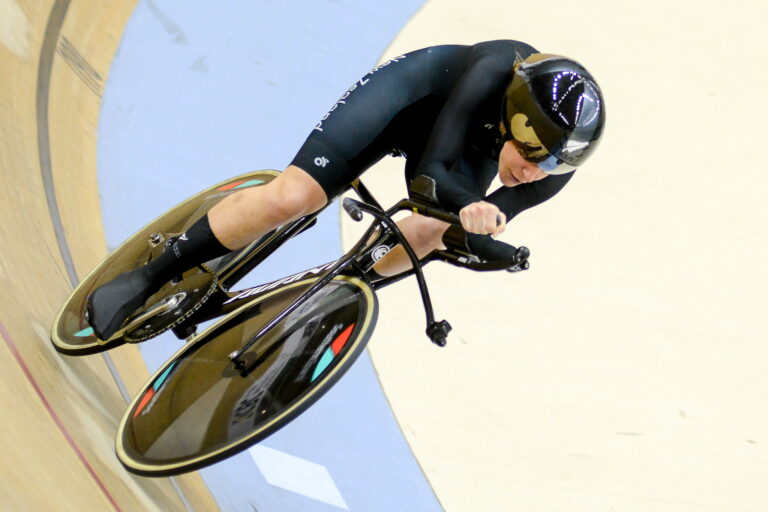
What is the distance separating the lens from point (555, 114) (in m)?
1.93

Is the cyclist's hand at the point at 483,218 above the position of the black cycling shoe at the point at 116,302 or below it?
below

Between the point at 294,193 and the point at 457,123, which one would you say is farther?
the point at 294,193

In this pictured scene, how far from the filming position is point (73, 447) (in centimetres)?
226

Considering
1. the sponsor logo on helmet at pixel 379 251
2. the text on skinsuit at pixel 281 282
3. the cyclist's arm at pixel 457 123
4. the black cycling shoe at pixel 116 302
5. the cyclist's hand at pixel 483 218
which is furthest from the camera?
the text on skinsuit at pixel 281 282

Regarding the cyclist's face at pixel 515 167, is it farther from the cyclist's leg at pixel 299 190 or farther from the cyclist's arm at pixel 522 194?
the cyclist's leg at pixel 299 190

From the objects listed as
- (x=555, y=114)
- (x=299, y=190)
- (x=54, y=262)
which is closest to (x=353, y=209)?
(x=299, y=190)

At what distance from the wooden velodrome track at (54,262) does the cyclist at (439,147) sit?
282 millimetres

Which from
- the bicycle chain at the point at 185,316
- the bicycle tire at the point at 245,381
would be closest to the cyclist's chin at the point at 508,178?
the bicycle tire at the point at 245,381

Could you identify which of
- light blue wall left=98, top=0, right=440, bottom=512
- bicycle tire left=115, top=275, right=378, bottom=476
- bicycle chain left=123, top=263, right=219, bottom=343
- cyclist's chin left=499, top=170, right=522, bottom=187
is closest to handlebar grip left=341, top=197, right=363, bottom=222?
bicycle tire left=115, top=275, right=378, bottom=476

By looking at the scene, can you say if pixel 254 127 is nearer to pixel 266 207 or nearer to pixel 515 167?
pixel 266 207

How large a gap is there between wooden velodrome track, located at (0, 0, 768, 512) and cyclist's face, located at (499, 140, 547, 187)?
1461mm

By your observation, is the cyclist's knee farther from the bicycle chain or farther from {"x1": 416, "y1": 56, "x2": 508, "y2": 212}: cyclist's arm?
the bicycle chain

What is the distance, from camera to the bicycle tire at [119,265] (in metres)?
2.68

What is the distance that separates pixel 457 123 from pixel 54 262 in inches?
69.2
